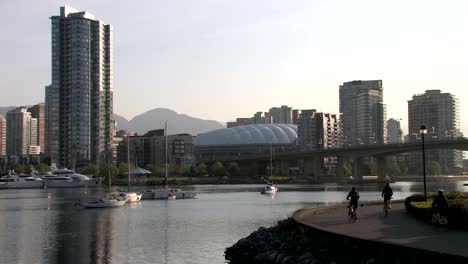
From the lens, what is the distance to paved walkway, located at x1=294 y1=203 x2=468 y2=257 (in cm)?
2217

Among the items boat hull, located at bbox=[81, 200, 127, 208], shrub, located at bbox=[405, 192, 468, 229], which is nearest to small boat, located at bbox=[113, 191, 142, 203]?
boat hull, located at bbox=[81, 200, 127, 208]

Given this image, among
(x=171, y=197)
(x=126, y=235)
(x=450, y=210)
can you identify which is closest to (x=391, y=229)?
(x=450, y=210)

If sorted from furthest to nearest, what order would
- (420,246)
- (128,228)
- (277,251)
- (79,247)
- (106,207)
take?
(106,207)
(128,228)
(79,247)
(277,251)
(420,246)

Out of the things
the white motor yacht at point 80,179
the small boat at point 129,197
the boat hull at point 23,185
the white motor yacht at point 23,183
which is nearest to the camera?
the small boat at point 129,197

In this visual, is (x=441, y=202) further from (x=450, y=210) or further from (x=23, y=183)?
(x=23, y=183)

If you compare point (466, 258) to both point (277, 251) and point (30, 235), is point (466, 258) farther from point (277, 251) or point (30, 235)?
point (30, 235)

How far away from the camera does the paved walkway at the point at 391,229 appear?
72.7 ft

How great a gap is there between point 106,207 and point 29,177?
12214 cm

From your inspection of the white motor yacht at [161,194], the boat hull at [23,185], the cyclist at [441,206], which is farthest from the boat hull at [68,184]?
the cyclist at [441,206]

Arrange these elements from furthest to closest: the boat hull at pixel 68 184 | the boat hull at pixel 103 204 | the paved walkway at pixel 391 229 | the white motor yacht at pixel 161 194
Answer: the boat hull at pixel 68 184 → the white motor yacht at pixel 161 194 → the boat hull at pixel 103 204 → the paved walkway at pixel 391 229

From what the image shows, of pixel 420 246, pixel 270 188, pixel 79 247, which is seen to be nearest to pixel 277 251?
pixel 420 246

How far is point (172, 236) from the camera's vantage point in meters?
48.1

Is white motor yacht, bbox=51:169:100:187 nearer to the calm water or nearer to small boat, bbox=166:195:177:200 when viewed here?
small boat, bbox=166:195:177:200

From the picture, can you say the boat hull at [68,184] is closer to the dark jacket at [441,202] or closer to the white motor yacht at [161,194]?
the white motor yacht at [161,194]
